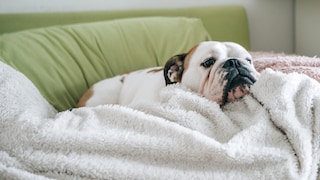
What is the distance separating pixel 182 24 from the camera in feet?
6.42

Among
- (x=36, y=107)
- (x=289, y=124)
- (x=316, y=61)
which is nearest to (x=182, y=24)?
(x=316, y=61)

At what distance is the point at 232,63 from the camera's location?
1133 mm

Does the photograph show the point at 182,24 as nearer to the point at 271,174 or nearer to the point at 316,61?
the point at 316,61

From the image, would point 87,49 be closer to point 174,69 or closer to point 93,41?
point 93,41

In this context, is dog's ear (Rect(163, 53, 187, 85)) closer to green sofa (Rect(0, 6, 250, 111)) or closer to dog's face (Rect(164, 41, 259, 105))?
dog's face (Rect(164, 41, 259, 105))

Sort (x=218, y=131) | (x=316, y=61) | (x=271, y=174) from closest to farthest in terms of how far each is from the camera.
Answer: (x=271, y=174) < (x=218, y=131) < (x=316, y=61)

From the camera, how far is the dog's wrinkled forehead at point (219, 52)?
4.11ft

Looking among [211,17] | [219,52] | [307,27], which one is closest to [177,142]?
[219,52]

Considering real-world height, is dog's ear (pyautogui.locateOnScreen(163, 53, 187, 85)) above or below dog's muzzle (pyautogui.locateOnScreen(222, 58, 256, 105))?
below

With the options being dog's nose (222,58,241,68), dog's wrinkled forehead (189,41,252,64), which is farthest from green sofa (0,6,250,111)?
dog's nose (222,58,241,68)

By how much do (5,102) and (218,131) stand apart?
51 cm

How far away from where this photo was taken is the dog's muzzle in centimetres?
104

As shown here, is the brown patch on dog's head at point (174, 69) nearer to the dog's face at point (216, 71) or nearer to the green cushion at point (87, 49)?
the dog's face at point (216, 71)

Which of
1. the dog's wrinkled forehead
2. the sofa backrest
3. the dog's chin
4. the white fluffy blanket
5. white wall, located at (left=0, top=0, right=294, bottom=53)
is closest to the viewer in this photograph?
the white fluffy blanket
